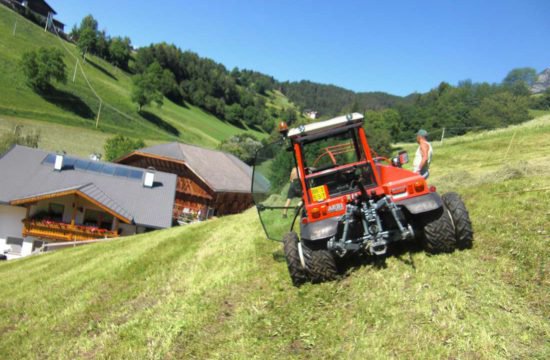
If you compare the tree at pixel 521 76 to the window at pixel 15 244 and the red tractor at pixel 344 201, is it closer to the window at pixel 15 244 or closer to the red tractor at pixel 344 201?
the window at pixel 15 244

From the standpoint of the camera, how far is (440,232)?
18.7ft

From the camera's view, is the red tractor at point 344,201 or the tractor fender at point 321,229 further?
the tractor fender at point 321,229

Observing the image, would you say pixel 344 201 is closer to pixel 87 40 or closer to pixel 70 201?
pixel 70 201

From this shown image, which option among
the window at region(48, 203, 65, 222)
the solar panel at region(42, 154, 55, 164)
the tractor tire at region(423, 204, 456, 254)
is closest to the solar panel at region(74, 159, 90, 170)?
the solar panel at region(42, 154, 55, 164)

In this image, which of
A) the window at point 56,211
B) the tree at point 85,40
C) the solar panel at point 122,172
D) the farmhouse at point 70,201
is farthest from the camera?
the tree at point 85,40

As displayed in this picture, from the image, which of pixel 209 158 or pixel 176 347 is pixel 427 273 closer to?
pixel 176 347

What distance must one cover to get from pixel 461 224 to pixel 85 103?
80.2 m

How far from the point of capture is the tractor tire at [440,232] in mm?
5703

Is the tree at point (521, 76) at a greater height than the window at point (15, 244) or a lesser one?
greater

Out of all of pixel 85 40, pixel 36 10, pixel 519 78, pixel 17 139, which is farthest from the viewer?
pixel 36 10

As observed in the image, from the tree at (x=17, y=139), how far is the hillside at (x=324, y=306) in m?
44.2

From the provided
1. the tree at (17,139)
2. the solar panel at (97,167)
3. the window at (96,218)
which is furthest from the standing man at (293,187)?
the tree at (17,139)

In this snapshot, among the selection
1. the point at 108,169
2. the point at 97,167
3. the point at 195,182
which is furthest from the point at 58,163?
the point at 195,182

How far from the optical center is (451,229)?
5711mm
